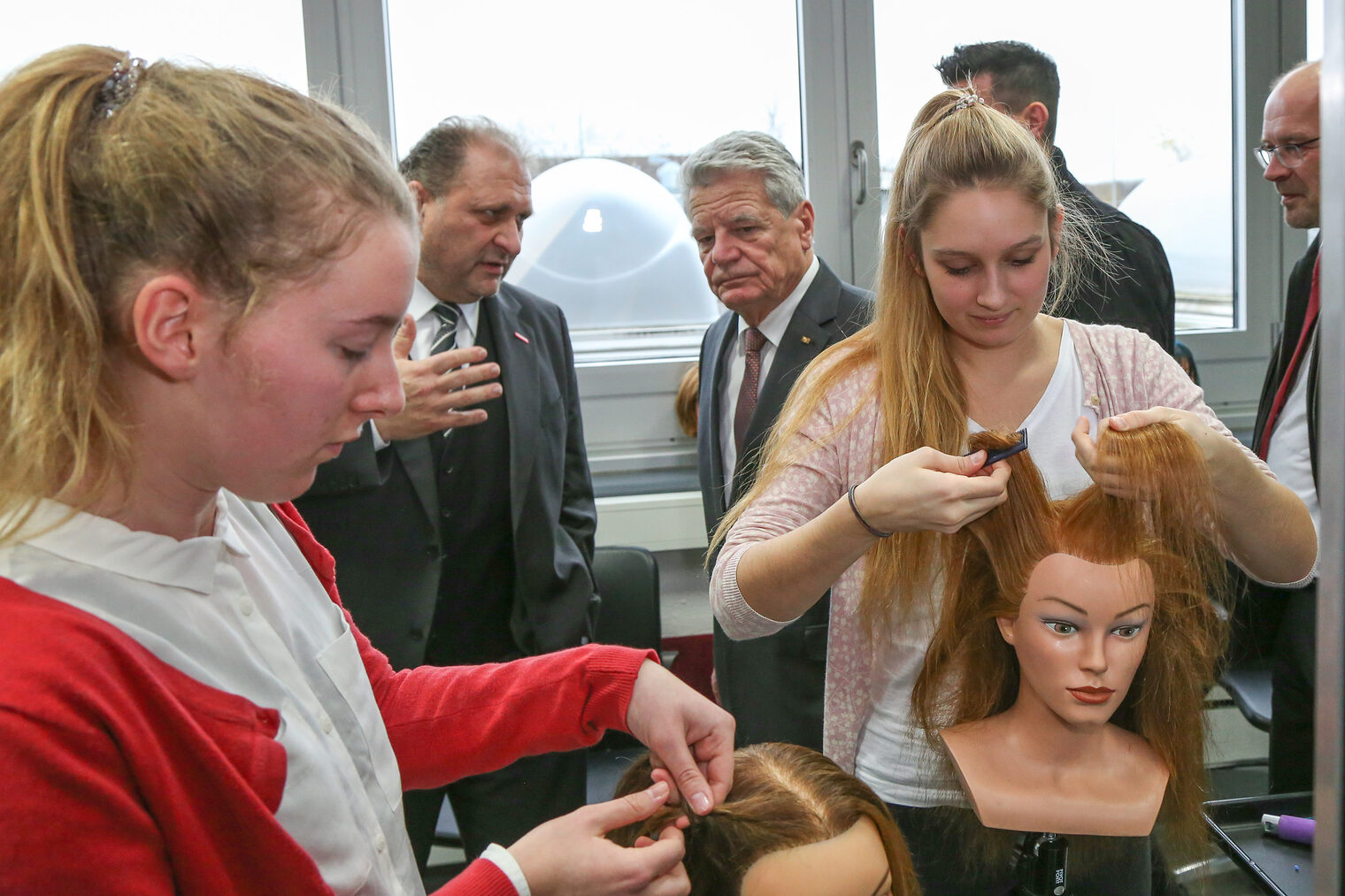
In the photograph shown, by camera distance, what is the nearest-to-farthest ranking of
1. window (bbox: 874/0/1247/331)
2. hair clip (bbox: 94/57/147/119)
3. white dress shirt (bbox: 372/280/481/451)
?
hair clip (bbox: 94/57/147/119) < white dress shirt (bbox: 372/280/481/451) < window (bbox: 874/0/1247/331)

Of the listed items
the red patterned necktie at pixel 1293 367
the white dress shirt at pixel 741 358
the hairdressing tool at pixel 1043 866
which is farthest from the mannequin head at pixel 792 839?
the red patterned necktie at pixel 1293 367

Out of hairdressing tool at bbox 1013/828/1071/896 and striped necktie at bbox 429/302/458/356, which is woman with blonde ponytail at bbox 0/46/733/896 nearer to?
hairdressing tool at bbox 1013/828/1071/896

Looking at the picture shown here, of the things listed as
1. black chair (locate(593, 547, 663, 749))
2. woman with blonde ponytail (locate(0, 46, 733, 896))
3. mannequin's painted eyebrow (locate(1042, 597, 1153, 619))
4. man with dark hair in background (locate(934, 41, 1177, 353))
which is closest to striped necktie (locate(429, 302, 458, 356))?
black chair (locate(593, 547, 663, 749))

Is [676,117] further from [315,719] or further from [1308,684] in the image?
[315,719]

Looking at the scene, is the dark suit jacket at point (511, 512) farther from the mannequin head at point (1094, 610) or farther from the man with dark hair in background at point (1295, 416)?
the man with dark hair in background at point (1295, 416)

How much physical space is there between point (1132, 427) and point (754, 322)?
1347 millimetres

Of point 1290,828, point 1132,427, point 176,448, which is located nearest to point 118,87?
point 176,448

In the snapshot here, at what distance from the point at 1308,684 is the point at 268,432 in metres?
2.18

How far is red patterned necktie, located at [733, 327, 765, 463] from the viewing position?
7.95 ft

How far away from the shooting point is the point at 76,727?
27.2 inches

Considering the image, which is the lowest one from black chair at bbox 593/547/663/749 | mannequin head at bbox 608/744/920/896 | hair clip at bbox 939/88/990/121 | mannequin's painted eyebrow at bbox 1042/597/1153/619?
black chair at bbox 593/547/663/749

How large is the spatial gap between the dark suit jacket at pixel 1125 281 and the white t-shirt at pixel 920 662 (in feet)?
2.02

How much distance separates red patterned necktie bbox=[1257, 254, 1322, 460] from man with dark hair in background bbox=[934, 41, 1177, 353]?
10.9 inches

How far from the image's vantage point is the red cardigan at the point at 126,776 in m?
0.67
